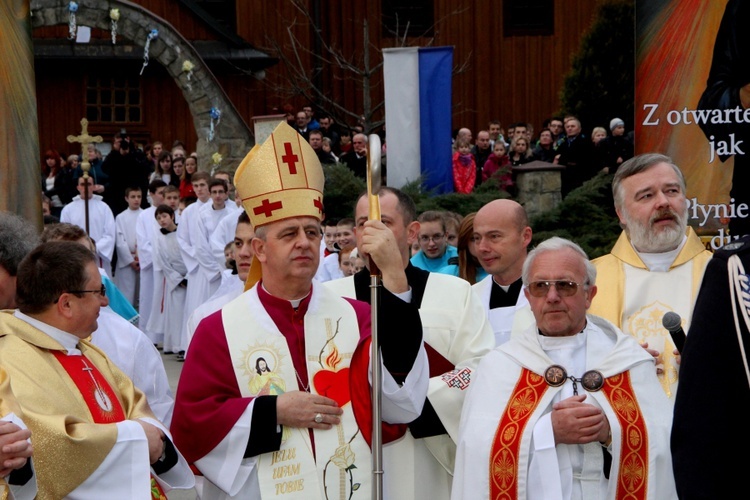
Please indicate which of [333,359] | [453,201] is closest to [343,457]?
[333,359]

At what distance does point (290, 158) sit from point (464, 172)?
11.0 metres

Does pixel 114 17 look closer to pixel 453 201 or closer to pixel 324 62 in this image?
pixel 453 201

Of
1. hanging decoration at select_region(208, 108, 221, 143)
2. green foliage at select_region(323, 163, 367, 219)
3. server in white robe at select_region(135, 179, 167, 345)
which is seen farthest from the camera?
hanging decoration at select_region(208, 108, 221, 143)

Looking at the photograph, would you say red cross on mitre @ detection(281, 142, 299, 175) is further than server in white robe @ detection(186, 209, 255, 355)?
No

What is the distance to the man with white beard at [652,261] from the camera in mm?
5199

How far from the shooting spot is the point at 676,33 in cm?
746

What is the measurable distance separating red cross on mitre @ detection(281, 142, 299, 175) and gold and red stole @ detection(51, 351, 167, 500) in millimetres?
1067

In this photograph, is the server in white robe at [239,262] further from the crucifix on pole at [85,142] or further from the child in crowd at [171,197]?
the child in crowd at [171,197]

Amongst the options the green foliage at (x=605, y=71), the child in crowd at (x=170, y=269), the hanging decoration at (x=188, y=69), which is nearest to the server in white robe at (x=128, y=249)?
the child in crowd at (x=170, y=269)

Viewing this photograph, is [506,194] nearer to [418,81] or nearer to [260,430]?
[418,81]

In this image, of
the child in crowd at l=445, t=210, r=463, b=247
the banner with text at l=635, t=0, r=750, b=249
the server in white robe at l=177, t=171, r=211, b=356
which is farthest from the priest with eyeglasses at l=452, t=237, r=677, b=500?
the server in white robe at l=177, t=171, r=211, b=356

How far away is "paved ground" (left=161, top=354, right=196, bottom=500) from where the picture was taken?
25.9ft

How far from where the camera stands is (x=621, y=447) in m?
4.16

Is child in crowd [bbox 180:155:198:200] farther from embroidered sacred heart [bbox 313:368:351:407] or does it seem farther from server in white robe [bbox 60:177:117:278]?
embroidered sacred heart [bbox 313:368:351:407]
